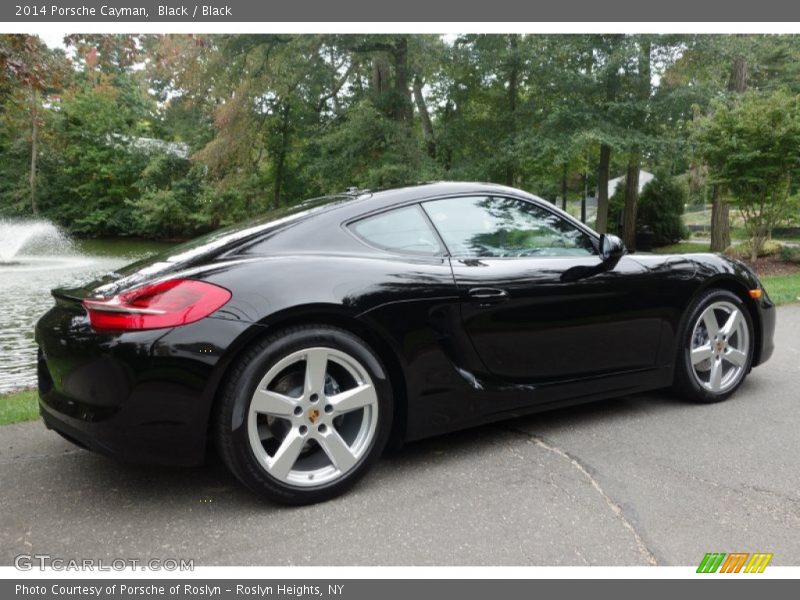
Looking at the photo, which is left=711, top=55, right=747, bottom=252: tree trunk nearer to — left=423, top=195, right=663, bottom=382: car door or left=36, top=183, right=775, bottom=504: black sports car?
left=423, top=195, right=663, bottom=382: car door

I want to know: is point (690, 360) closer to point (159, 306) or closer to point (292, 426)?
point (292, 426)

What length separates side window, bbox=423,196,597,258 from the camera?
3.11 meters

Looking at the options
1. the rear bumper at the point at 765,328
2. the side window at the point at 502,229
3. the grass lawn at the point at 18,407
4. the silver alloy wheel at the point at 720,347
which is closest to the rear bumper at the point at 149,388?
the side window at the point at 502,229

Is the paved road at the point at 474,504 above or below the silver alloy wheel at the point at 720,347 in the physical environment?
below

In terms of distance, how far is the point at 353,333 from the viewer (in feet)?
8.84

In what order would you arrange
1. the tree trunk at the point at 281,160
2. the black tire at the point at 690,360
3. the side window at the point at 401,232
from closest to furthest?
the side window at the point at 401,232 < the black tire at the point at 690,360 < the tree trunk at the point at 281,160

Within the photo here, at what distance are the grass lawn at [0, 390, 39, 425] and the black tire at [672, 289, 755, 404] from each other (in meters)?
3.84

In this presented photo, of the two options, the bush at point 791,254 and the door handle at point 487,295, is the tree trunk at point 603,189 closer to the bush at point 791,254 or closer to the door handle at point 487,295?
the bush at point 791,254

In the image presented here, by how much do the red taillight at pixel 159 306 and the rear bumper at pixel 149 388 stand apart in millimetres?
36

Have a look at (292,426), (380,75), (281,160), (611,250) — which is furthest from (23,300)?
(281,160)

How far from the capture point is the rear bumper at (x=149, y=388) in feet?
7.60

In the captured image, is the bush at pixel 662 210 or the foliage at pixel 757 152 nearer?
the foliage at pixel 757 152

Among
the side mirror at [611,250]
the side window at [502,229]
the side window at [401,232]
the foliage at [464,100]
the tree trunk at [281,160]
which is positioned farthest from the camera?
the tree trunk at [281,160]

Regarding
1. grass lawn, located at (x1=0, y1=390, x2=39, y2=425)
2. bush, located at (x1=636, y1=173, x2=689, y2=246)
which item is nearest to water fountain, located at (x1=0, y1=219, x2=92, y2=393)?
grass lawn, located at (x1=0, y1=390, x2=39, y2=425)
